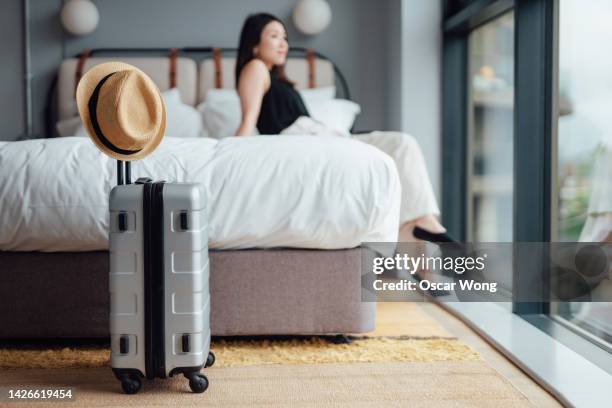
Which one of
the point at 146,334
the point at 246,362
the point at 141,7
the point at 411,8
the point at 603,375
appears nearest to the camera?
the point at 146,334

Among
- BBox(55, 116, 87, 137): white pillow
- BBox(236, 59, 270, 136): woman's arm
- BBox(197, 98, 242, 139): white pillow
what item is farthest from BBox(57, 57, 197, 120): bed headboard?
BBox(236, 59, 270, 136): woman's arm

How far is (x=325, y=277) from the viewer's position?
2215 millimetres

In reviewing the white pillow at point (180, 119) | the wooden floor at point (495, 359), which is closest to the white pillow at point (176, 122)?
the white pillow at point (180, 119)

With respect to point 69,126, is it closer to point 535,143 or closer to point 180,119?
point 180,119

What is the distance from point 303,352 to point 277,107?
1.18 meters

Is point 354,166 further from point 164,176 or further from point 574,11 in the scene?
point 574,11

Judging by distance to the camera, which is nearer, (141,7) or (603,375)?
(603,375)

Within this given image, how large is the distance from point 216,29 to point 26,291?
2.56 meters

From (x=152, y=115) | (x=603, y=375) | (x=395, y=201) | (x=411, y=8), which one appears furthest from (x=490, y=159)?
(x=152, y=115)

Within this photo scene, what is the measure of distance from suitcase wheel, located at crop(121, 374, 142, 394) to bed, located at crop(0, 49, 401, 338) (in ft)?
1.40

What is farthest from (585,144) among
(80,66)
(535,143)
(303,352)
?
(80,66)

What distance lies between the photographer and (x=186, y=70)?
13.6 feet

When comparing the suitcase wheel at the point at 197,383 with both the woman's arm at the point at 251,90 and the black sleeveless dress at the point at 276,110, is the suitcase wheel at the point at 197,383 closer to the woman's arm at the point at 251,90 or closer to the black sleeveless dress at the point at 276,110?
the woman's arm at the point at 251,90

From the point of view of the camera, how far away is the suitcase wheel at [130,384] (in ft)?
5.87
